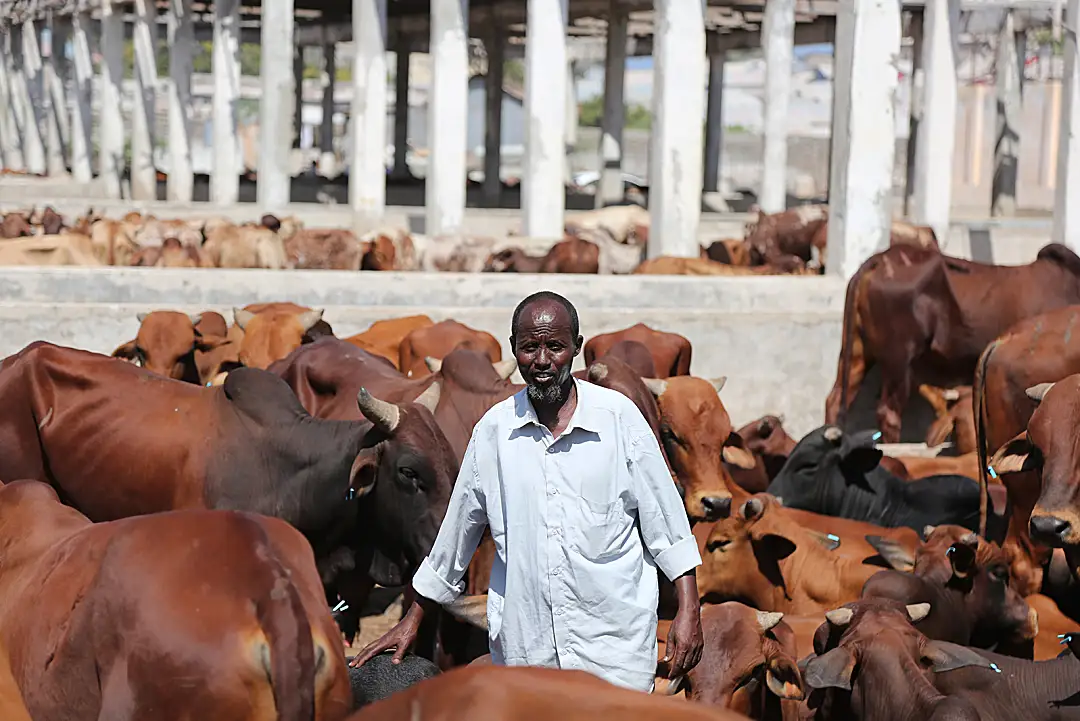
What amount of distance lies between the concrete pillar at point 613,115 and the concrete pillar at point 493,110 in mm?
2691

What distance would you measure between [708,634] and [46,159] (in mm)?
43832

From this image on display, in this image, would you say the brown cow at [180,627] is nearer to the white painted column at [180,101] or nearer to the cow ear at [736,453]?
the cow ear at [736,453]

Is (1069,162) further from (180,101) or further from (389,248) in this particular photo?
(180,101)

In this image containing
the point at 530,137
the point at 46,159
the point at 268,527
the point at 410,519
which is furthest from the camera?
the point at 46,159

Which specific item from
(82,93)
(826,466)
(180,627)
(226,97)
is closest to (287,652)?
(180,627)

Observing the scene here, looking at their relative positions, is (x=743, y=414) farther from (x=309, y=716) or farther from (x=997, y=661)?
(x=309, y=716)

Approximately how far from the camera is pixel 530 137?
18.3 m

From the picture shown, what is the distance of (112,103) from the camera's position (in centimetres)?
3209

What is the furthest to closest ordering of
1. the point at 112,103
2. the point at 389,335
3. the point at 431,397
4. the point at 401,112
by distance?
the point at 401,112 → the point at 112,103 → the point at 389,335 → the point at 431,397

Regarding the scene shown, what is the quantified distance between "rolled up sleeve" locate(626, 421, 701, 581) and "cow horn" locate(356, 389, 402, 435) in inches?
85.0

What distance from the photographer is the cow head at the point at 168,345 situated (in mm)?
9523

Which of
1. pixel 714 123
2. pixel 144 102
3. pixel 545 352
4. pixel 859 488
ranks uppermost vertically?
pixel 144 102

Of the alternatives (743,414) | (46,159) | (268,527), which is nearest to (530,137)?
(743,414)

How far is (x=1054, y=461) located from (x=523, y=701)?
4.06 m
